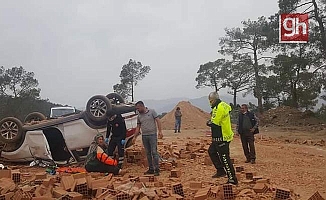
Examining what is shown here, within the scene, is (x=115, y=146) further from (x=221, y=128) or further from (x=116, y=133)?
(x=221, y=128)

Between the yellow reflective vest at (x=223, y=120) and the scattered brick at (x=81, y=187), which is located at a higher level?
the yellow reflective vest at (x=223, y=120)

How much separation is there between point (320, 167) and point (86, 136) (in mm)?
5557

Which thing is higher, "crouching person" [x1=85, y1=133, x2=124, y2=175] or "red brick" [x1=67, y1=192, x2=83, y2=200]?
"crouching person" [x1=85, y1=133, x2=124, y2=175]

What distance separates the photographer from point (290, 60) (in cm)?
2347

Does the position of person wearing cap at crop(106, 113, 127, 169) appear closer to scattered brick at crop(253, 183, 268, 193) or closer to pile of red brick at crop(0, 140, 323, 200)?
pile of red brick at crop(0, 140, 323, 200)

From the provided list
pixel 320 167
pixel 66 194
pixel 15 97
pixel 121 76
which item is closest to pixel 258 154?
pixel 320 167

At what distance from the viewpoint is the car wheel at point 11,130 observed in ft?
31.6

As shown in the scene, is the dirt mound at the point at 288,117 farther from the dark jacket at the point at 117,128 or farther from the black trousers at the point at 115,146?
the black trousers at the point at 115,146

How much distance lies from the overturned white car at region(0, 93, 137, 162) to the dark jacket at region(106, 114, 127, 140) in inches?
12.0

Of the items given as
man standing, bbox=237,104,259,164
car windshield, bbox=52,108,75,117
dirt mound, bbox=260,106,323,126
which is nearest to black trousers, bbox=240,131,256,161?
man standing, bbox=237,104,259,164

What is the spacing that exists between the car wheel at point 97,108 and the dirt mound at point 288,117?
20.4 metres

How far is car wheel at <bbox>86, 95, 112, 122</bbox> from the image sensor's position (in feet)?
29.5

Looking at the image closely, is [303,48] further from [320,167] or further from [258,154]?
[320,167]

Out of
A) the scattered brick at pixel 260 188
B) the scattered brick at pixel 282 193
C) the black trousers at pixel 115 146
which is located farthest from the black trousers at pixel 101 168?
the scattered brick at pixel 282 193
